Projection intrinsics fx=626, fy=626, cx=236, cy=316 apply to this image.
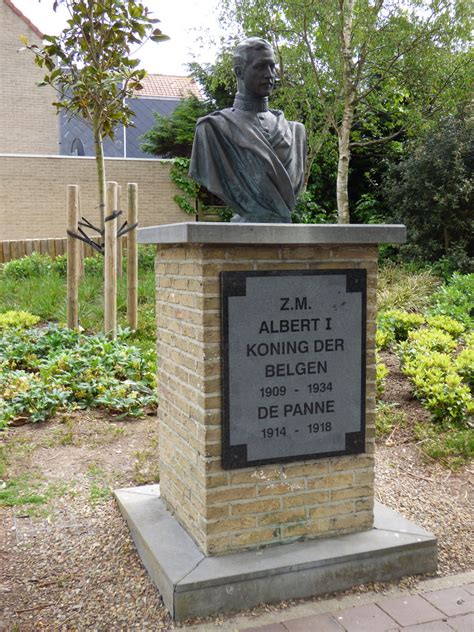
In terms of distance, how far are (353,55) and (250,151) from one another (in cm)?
1046

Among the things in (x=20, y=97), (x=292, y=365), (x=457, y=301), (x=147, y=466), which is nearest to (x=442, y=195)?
(x=457, y=301)

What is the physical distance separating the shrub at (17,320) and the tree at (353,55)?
6.89m

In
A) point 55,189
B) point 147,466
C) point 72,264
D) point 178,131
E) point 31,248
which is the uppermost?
point 178,131

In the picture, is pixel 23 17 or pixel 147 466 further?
pixel 23 17

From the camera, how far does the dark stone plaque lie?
3.15m

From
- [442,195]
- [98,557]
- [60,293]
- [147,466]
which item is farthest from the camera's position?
[442,195]

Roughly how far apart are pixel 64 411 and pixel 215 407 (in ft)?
9.40

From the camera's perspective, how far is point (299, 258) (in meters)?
3.24

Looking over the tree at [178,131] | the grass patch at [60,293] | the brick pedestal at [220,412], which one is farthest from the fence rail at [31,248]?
the brick pedestal at [220,412]

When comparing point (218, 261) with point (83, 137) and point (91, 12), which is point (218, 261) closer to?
point (91, 12)

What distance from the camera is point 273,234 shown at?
3.00 m

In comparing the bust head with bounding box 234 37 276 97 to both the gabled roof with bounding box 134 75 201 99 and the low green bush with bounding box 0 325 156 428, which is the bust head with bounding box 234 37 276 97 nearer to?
the low green bush with bounding box 0 325 156 428

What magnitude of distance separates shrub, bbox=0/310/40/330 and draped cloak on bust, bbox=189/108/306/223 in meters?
5.05

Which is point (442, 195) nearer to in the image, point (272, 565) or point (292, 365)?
point (292, 365)
